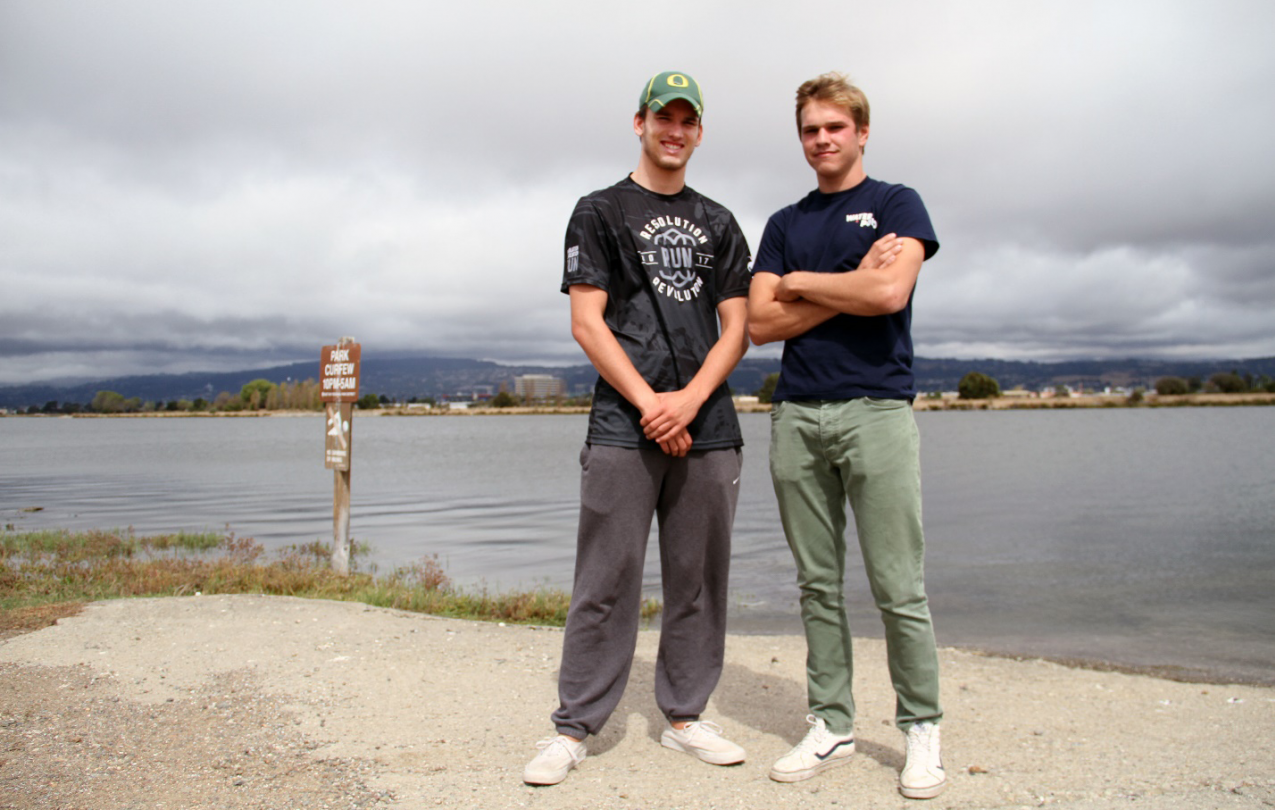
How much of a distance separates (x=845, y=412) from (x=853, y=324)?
39 cm

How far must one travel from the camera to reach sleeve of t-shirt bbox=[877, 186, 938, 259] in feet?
11.5

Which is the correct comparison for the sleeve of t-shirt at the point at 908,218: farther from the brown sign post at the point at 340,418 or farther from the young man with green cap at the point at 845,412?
the brown sign post at the point at 340,418

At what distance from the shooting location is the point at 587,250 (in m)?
3.71

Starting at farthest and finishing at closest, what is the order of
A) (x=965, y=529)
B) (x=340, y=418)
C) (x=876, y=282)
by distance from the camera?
1. (x=965, y=529)
2. (x=340, y=418)
3. (x=876, y=282)

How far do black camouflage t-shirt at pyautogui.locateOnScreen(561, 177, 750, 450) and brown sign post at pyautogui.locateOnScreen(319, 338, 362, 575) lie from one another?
691 centimetres

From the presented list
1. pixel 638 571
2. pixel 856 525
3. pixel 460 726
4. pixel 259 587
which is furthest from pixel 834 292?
pixel 259 587

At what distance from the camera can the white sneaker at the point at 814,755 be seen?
3627 mm

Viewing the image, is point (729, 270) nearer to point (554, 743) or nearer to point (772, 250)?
point (772, 250)

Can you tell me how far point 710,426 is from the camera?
3.81 metres

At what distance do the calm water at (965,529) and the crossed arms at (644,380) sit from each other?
611 cm

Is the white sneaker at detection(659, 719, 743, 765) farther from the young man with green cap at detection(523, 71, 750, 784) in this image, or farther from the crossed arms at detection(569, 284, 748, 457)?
the crossed arms at detection(569, 284, 748, 457)

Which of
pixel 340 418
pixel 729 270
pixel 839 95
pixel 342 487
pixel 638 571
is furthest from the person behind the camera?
pixel 342 487

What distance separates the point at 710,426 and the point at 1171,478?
120 feet

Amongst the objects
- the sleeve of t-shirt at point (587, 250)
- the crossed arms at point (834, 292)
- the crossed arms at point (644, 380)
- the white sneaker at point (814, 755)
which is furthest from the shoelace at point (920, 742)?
the sleeve of t-shirt at point (587, 250)
